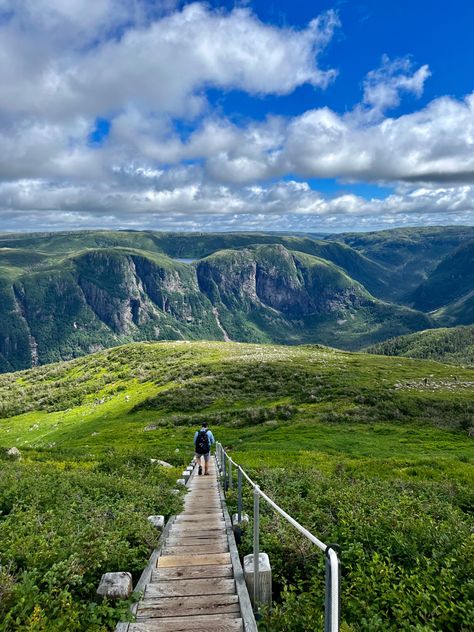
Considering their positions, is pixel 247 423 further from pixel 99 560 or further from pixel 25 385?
pixel 25 385

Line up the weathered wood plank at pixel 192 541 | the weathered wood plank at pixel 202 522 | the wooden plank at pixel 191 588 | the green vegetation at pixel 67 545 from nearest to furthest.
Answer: the green vegetation at pixel 67 545
the wooden plank at pixel 191 588
the weathered wood plank at pixel 192 541
the weathered wood plank at pixel 202 522

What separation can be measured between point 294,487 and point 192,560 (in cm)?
711

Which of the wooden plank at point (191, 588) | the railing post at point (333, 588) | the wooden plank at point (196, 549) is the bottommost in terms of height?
the wooden plank at point (196, 549)

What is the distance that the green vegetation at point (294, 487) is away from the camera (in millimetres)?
6504

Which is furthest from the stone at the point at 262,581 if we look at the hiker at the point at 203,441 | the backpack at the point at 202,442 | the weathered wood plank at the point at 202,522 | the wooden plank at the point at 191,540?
the backpack at the point at 202,442

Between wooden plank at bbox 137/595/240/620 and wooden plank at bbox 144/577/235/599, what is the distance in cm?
18

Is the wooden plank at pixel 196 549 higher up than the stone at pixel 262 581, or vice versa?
the stone at pixel 262 581

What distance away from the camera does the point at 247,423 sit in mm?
56438

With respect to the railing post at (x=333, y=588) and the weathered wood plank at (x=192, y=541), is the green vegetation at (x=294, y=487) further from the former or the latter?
the railing post at (x=333, y=588)

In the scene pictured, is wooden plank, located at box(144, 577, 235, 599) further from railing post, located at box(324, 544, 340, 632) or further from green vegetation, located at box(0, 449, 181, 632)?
railing post, located at box(324, 544, 340, 632)

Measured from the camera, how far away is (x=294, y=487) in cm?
1558

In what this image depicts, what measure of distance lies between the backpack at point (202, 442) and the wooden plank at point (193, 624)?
1787 cm

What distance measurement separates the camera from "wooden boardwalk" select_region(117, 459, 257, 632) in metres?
6.63

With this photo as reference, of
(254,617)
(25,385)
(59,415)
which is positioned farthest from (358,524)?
(25,385)
